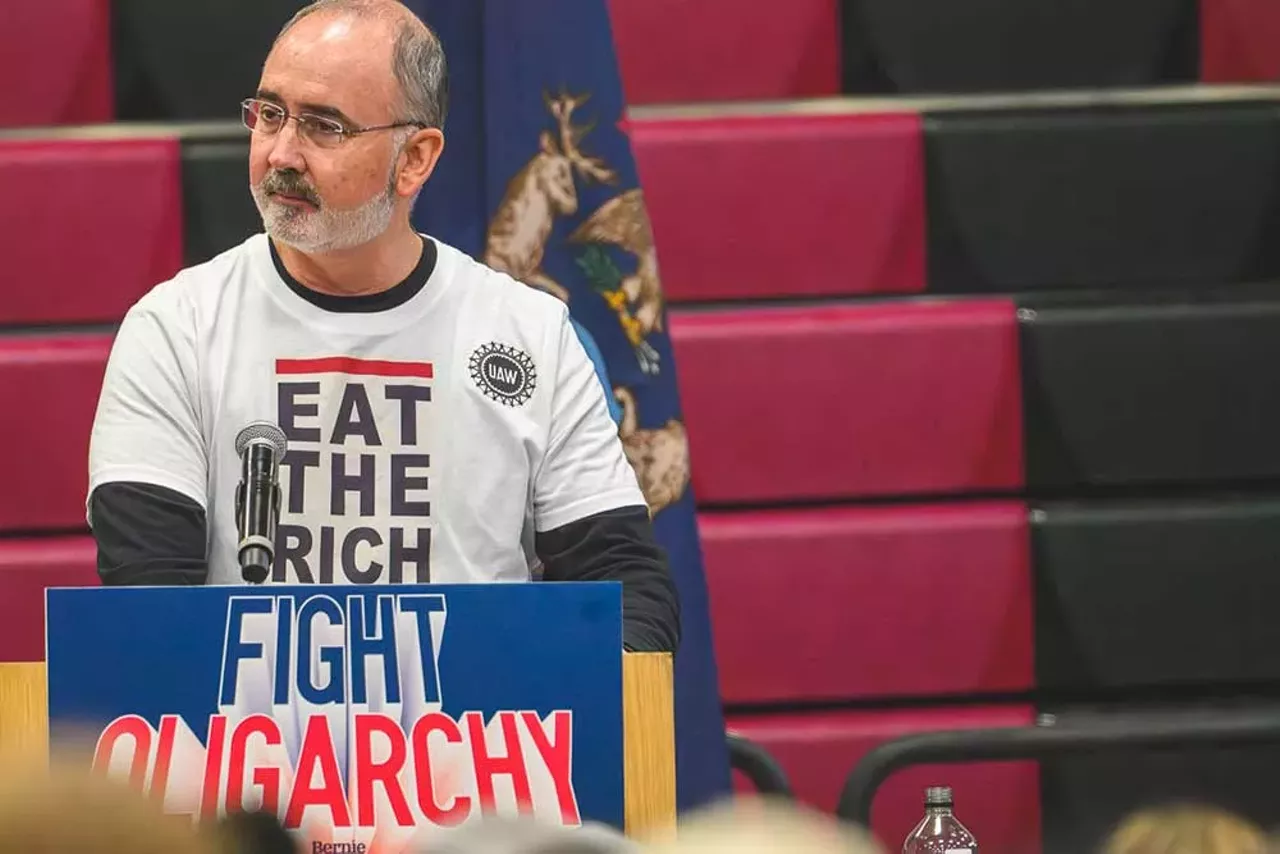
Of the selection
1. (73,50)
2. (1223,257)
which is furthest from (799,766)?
(73,50)

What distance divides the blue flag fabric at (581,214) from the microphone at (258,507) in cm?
105

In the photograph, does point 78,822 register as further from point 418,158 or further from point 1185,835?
point 418,158

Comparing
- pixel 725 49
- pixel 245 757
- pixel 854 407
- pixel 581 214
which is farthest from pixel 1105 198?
pixel 245 757

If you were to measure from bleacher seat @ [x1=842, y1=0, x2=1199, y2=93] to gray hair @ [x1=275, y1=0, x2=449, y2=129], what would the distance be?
4.60ft

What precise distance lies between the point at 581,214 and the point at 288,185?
32.3 inches

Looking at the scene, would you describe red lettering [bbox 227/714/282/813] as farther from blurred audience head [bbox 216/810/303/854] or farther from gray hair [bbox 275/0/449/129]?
gray hair [bbox 275/0/449/129]

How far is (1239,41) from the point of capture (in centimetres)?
310

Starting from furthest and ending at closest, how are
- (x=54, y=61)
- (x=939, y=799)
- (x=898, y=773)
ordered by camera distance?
(x=54, y=61), (x=898, y=773), (x=939, y=799)

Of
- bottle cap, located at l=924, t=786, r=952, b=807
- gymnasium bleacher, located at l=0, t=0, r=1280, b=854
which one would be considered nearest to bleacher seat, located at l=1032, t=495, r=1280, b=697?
gymnasium bleacher, located at l=0, t=0, r=1280, b=854

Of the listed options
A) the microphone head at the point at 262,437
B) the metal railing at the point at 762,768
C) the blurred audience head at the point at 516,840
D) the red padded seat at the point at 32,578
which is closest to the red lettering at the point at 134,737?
the microphone head at the point at 262,437

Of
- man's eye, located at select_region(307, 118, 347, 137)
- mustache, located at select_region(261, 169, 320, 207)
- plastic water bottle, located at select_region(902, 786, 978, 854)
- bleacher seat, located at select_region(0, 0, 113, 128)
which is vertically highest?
bleacher seat, located at select_region(0, 0, 113, 128)

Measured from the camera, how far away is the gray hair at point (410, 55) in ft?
5.76

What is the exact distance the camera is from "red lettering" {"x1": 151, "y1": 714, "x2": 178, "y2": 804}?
1.07m

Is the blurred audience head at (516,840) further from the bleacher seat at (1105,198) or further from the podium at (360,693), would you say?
the bleacher seat at (1105,198)
